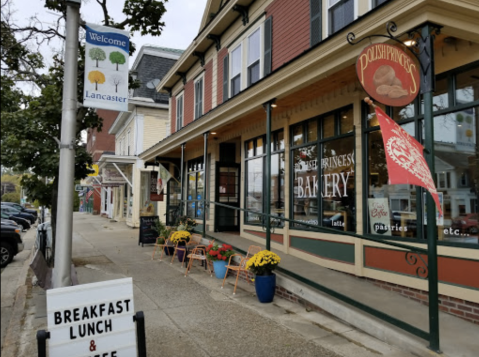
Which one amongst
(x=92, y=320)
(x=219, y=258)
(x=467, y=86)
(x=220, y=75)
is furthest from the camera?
(x=220, y=75)

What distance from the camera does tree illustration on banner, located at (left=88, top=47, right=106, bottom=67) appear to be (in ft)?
14.3

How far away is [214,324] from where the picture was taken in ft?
16.4

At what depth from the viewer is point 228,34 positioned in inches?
443

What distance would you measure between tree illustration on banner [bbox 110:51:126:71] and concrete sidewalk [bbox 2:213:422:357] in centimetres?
342

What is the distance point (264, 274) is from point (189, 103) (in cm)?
969

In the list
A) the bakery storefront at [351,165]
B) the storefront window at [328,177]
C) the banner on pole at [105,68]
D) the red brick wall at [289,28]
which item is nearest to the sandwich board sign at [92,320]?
the banner on pole at [105,68]

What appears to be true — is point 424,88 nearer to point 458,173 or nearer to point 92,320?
point 458,173

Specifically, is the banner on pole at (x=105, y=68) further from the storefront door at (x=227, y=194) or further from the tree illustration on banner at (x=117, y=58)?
the storefront door at (x=227, y=194)

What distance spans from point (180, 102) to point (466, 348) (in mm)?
13513

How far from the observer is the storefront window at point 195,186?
1305cm

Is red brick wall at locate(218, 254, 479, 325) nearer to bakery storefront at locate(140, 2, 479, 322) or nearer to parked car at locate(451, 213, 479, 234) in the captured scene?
bakery storefront at locate(140, 2, 479, 322)

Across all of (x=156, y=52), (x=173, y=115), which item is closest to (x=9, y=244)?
(x=173, y=115)

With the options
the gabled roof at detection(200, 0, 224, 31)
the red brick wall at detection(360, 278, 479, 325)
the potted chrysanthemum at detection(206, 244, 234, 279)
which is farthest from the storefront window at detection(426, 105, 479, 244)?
the gabled roof at detection(200, 0, 224, 31)

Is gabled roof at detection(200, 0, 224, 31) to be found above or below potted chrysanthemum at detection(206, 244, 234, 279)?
above
